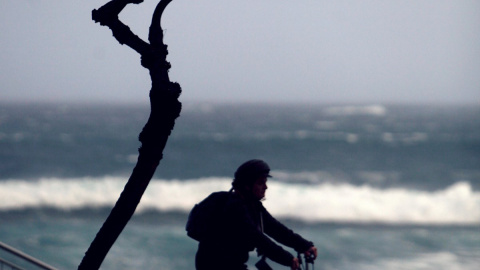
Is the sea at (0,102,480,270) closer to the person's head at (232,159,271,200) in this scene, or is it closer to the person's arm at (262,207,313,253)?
the person's arm at (262,207,313,253)

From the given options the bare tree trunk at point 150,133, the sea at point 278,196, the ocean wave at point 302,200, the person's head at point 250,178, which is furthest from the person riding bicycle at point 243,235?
the ocean wave at point 302,200

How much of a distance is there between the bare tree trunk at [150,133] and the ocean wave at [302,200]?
20.1 metres

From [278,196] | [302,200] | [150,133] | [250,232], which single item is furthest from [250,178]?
[278,196]

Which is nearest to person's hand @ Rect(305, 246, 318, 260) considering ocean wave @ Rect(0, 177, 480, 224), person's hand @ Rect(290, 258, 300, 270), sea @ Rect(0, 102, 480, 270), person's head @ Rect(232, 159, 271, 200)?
person's hand @ Rect(290, 258, 300, 270)

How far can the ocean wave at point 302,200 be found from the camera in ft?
77.9

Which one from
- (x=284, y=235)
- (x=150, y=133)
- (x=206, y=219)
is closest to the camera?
(x=150, y=133)

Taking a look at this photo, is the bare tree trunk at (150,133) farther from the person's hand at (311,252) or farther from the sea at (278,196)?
the sea at (278,196)

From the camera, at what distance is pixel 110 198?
26.4 meters

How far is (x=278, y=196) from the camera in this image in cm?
2594

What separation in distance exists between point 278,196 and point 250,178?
22579mm

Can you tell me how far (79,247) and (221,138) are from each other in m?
44.3

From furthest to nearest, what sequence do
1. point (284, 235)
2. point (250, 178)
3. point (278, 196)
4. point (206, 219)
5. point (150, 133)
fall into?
point (278, 196) → point (284, 235) → point (250, 178) → point (206, 219) → point (150, 133)

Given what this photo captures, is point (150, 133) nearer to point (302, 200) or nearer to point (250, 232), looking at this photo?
point (250, 232)

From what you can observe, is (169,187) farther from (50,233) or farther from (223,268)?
(223,268)
